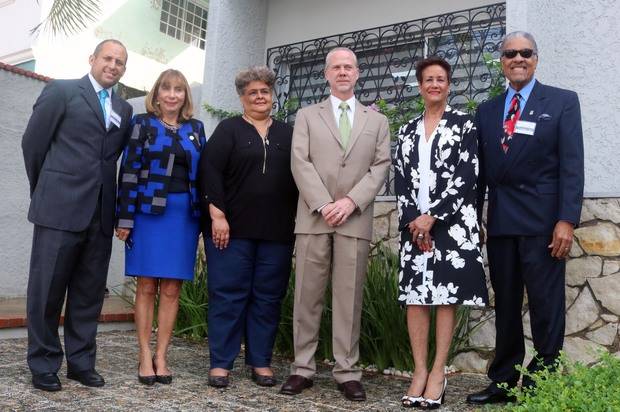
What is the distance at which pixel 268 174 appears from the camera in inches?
138

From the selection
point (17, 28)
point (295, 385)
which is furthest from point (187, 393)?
point (17, 28)

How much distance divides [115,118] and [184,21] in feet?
34.9

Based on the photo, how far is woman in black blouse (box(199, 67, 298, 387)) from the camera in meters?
3.47

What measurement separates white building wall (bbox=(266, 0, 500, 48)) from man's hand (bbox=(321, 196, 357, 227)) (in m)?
3.26

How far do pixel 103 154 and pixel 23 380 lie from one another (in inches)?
51.1

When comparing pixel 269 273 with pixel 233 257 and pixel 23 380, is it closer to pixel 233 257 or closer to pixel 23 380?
pixel 233 257

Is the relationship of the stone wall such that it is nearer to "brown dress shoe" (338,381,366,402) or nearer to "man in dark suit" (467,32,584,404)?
"man in dark suit" (467,32,584,404)

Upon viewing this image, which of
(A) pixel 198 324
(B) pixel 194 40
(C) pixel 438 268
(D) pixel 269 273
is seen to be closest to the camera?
(C) pixel 438 268

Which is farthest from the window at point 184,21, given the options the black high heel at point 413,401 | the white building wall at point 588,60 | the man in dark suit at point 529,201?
the black high heel at point 413,401

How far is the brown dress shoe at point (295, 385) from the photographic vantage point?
130 inches

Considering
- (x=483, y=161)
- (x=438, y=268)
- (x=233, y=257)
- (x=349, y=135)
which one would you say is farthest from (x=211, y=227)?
(x=483, y=161)

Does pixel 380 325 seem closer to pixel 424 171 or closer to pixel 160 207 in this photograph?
pixel 424 171

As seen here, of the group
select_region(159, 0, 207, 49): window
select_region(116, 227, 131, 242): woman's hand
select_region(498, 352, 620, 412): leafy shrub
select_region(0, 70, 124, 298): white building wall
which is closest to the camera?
select_region(498, 352, 620, 412): leafy shrub

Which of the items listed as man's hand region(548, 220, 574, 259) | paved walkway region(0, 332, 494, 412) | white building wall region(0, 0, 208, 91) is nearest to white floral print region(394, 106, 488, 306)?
man's hand region(548, 220, 574, 259)
